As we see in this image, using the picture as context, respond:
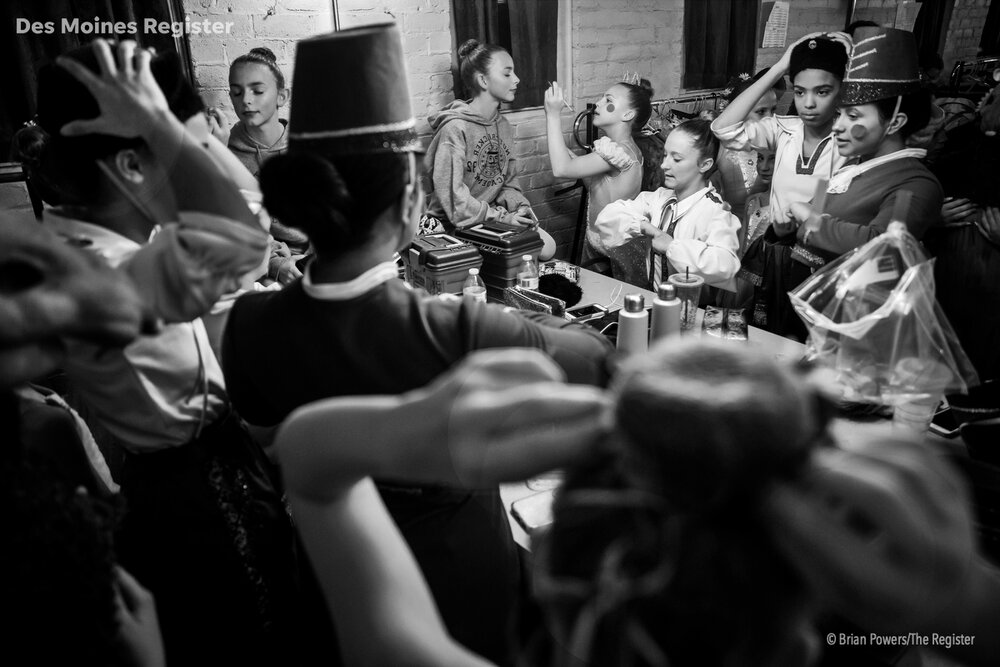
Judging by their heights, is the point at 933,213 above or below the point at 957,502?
below

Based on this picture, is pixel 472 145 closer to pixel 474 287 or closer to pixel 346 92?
pixel 474 287

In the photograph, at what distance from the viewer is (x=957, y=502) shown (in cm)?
32

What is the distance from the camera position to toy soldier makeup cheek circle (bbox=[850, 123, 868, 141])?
2418mm

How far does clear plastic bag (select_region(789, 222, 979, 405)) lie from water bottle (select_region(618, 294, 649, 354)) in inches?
Result: 17.5

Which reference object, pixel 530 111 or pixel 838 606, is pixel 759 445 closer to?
pixel 838 606

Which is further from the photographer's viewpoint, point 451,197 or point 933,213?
point 451,197

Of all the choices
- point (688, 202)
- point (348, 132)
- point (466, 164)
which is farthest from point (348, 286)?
point (466, 164)

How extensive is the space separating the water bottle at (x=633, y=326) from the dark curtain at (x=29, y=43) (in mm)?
2237

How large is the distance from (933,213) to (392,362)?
2265 millimetres

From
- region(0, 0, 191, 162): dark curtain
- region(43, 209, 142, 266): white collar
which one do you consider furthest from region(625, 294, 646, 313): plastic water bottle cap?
region(0, 0, 191, 162): dark curtain

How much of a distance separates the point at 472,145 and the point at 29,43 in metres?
2.05

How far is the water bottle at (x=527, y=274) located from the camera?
7.48 feet

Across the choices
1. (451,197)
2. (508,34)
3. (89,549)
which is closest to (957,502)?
(89,549)

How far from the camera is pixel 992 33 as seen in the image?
219 inches
